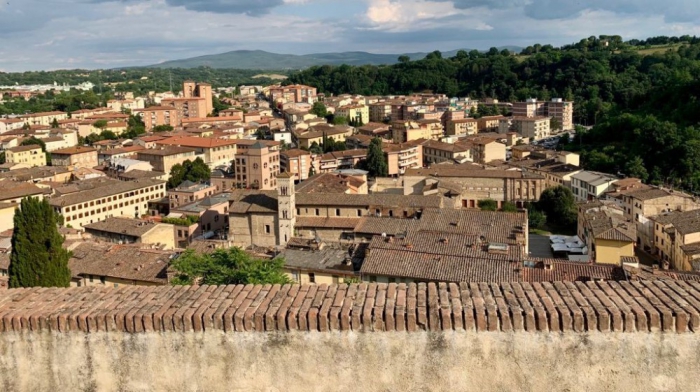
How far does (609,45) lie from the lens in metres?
123

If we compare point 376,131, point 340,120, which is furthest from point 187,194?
point 340,120

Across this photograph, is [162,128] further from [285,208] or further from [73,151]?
[285,208]

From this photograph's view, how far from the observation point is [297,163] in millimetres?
59688

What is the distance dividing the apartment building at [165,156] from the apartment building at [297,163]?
9.77 m

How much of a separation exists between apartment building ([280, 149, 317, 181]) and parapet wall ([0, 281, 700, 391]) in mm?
53263

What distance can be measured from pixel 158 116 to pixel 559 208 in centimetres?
6776

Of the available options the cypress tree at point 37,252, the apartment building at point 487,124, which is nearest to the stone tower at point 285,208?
the cypress tree at point 37,252

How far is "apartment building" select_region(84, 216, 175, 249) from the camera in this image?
3431 cm

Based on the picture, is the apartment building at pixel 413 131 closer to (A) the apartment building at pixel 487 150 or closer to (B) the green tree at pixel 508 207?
(A) the apartment building at pixel 487 150

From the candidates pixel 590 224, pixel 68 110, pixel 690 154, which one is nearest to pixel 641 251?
pixel 590 224

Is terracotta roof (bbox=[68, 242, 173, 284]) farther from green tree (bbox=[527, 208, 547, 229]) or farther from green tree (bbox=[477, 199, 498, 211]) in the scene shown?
green tree (bbox=[477, 199, 498, 211])

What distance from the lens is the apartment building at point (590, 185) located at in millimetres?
45688

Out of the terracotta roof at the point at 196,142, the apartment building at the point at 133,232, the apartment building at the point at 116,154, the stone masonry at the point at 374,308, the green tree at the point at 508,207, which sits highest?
the stone masonry at the point at 374,308

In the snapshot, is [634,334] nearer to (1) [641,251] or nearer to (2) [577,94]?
(1) [641,251]
